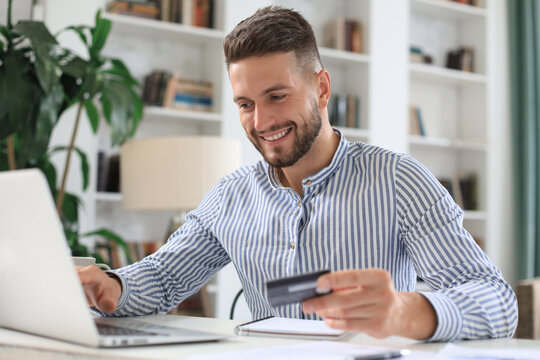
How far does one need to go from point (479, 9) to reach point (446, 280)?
13.2 ft

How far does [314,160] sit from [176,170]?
4.35ft

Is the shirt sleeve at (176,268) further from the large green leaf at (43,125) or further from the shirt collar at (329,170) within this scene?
the large green leaf at (43,125)

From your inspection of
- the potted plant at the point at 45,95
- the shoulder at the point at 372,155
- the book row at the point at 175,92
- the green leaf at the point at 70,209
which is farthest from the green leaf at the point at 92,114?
the shoulder at the point at 372,155

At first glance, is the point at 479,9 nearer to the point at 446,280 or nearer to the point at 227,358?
the point at 446,280

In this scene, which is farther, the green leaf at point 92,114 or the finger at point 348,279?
the green leaf at point 92,114

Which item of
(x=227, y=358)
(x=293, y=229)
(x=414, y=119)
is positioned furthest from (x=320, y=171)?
(x=414, y=119)

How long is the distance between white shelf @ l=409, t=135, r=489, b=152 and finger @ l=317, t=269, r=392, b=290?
3.71 m

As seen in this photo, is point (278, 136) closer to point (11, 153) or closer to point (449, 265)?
point (449, 265)

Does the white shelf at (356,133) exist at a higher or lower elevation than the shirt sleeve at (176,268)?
higher

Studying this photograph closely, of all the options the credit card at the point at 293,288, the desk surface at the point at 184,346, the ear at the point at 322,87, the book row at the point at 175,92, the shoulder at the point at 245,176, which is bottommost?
the desk surface at the point at 184,346

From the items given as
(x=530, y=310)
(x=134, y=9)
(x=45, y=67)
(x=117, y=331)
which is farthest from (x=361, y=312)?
(x=134, y=9)

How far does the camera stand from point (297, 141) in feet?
4.65

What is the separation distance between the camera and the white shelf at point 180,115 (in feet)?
11.6

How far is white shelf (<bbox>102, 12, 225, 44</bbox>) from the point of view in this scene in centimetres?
352
